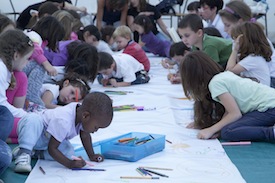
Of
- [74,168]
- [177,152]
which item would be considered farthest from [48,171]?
[177,152]

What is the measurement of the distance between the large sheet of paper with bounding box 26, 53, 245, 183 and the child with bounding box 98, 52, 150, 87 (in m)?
0.58

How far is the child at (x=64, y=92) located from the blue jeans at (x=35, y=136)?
3.57ft

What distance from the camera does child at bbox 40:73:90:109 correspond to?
3713mm

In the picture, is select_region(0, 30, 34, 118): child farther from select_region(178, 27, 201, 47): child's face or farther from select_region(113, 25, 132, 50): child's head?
select_region(113, 25, 132, 50): child's head

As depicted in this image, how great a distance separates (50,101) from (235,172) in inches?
67.5

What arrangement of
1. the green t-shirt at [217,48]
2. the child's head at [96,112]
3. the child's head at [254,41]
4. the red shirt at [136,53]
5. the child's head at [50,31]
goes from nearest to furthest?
the child's head at [96,112] < the child's head at [254,41] < the child's head at [50,31] < the green t-shirt at [217,48] < the red shirt at [136,53]

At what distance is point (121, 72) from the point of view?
4996 millimetres

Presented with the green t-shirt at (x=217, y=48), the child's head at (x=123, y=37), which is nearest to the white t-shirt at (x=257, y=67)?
the green t-shirt at (x=217, y=48)

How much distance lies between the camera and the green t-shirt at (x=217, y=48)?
178 inches

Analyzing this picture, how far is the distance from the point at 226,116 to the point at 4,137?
1364mm

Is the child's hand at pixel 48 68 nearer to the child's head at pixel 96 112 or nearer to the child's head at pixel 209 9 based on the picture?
the child's head at pixel 96 112

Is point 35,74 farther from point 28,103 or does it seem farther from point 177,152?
point 177,152

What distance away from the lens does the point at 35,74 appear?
3736 mm

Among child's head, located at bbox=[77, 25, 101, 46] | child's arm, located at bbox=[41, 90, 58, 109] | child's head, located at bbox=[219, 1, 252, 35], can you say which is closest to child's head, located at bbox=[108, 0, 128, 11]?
child's head, located at bbox=[77, 25, 101, 46]
